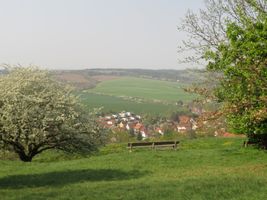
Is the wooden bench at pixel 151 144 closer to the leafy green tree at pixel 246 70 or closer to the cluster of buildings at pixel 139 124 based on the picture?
the leafy green tree at pixel 246 70

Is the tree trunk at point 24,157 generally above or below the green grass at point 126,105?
above

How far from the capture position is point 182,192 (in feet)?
49.5

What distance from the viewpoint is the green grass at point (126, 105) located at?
11878 centimetres

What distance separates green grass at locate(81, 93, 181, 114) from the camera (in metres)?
119

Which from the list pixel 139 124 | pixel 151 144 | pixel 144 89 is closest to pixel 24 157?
pixel 151 144

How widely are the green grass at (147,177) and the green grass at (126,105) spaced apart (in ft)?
263

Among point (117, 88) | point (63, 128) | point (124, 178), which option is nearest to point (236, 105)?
point (124, 178)

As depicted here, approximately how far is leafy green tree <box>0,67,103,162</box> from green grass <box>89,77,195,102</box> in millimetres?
108191

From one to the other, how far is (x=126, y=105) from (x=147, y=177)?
109m

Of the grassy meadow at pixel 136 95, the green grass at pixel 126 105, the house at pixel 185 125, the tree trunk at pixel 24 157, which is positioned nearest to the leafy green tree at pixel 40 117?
the tree trunk at pixel 24 157

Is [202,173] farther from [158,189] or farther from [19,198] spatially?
[19,198]

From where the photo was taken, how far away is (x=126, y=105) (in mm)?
131000

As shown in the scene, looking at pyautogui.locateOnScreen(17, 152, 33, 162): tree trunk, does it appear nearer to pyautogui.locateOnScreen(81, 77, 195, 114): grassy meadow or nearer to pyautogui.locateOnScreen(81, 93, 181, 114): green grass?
pyautogui.locateOnScreen(81, 77, 195, 114): grassy meadow

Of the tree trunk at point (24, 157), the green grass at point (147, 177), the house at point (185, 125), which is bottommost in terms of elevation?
the house at point (185, 125)
